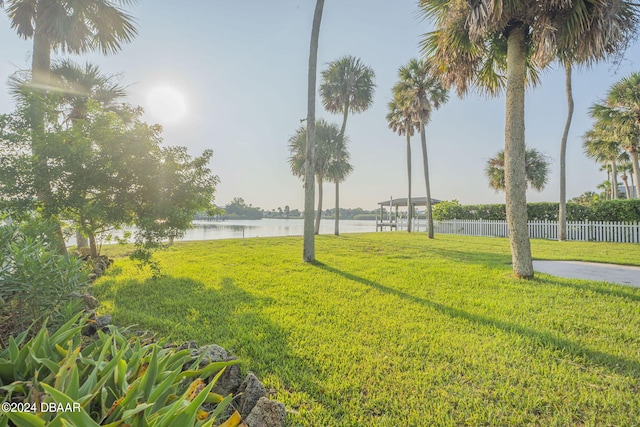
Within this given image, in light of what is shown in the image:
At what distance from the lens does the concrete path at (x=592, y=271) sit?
16.4 ft

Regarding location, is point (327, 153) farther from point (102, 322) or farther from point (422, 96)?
point (102, 322)

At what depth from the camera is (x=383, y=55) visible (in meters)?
8.77

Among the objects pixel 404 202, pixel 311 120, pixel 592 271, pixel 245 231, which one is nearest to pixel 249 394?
pixel 311 120

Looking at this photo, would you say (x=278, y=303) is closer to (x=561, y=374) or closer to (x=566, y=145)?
(x=561, y=374)

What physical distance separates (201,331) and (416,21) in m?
7.69

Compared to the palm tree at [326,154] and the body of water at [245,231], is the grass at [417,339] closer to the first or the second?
the body of water at [245,231]

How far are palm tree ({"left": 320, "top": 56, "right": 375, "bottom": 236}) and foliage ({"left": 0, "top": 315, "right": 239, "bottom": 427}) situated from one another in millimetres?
15072

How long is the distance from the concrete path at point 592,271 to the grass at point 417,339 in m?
0.71

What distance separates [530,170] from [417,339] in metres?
24.1

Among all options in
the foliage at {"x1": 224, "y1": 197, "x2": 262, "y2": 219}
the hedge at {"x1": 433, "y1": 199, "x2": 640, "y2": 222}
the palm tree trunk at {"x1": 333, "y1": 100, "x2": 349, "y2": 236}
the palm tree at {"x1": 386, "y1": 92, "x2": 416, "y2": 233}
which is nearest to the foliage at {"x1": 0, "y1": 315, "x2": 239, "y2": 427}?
the palm tree trunk at {"x1": 333, "y1": 100, "x2": 349, "y2": 236}

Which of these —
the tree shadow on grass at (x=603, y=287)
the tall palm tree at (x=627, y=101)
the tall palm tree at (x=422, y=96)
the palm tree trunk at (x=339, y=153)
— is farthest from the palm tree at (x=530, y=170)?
the tree shadow on grass at (x=603, y=287)

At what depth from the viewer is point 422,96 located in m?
14.1

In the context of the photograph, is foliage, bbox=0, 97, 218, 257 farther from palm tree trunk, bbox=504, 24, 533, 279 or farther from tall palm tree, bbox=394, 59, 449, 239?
tall palm tree, bbox=394, 59, 449, 239

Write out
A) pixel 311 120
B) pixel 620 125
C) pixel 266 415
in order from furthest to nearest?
pixel 620 125, pixel 311 120, pixel 266 415
